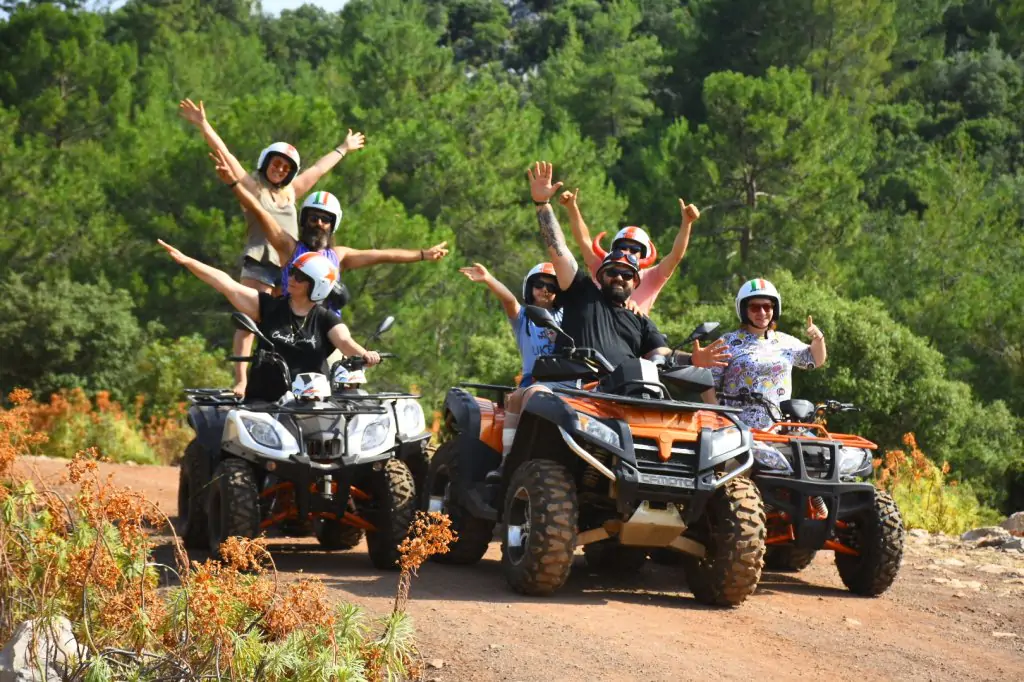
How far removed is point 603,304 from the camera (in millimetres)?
9508

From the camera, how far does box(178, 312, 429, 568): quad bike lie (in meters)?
8.95

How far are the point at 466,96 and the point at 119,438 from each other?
21.6 meters

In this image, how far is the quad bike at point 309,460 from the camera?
29.3 ft

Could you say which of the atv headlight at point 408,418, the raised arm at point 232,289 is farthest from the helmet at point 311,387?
the raised arm at point 232,289

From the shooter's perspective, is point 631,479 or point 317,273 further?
point 317,273

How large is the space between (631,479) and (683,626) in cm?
83

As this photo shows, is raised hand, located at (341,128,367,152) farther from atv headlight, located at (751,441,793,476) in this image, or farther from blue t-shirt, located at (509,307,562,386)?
atv headlight, located at (751,441,793,476)

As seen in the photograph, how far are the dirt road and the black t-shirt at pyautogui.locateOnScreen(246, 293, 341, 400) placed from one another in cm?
115

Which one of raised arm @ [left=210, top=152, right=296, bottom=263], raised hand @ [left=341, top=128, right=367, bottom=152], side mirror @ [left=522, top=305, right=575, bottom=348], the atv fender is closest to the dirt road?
the atv fender

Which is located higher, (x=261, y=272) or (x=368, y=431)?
(x=261, y=272)

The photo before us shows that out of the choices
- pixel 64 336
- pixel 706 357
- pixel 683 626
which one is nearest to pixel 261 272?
pixel 706 357

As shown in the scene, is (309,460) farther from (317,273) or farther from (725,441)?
(725,441)

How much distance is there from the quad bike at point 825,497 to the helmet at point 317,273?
2.78 metres

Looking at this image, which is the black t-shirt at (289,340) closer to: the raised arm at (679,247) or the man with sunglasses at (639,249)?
the man with sunglasses at (639,249)
